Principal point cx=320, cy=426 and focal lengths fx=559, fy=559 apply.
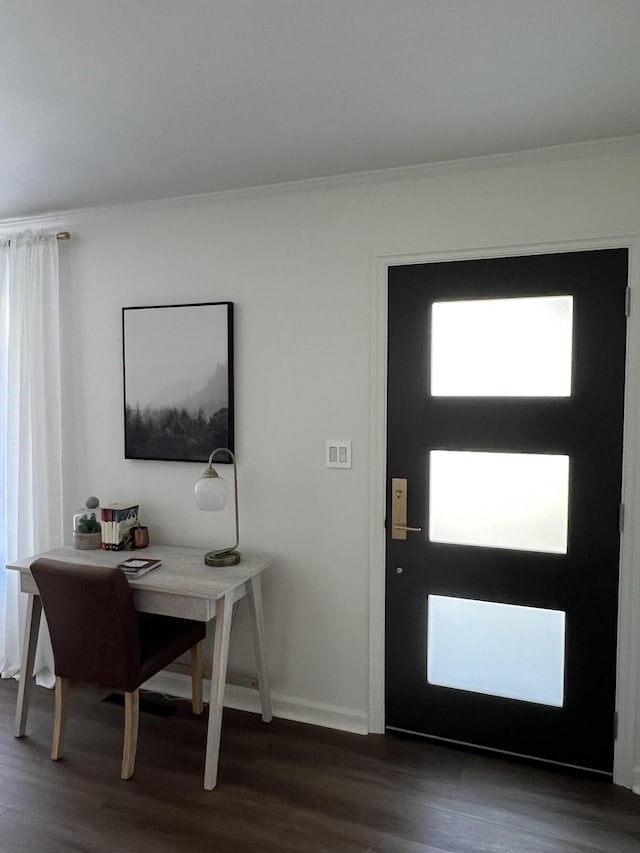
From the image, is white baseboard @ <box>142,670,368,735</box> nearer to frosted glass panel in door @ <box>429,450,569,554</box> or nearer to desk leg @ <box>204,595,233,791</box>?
desk leg @ <box>204,595,233,791</box>

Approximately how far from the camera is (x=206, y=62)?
160 cm

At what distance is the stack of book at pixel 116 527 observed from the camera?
9.07ft

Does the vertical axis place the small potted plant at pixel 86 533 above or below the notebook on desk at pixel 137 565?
above

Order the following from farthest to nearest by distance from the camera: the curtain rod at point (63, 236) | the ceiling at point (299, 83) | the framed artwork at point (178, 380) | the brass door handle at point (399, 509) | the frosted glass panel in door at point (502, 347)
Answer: the curtain rod at point (63, 236)
the framed artwork at point (178, 380)
the brass door handle at point (399, 509)
the frosted glass panel in door at point (502, 347)
the ceiling at point (299, 83)

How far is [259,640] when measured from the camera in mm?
2592

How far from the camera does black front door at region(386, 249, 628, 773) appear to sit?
2230 mm

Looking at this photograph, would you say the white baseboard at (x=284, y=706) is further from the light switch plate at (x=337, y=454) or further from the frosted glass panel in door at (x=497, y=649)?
the light switch plate at (x=337, y=454)

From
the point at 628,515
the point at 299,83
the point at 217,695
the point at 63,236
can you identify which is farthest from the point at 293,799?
the point at 63,236

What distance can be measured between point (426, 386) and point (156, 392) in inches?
54.7

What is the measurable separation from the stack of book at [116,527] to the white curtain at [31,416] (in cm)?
47

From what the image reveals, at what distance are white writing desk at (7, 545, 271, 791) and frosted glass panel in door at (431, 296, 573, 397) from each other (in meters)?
1.22

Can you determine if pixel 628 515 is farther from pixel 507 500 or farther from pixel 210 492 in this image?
pixel 210 492

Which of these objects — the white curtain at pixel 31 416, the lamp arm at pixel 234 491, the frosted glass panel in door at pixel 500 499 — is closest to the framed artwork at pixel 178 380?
the lamp arm at pixel 234 491

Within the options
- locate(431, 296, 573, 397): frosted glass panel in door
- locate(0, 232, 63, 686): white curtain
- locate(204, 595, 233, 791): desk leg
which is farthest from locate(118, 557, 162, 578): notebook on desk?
locate(431, 296, 573, 397): frosted glass panel in door
